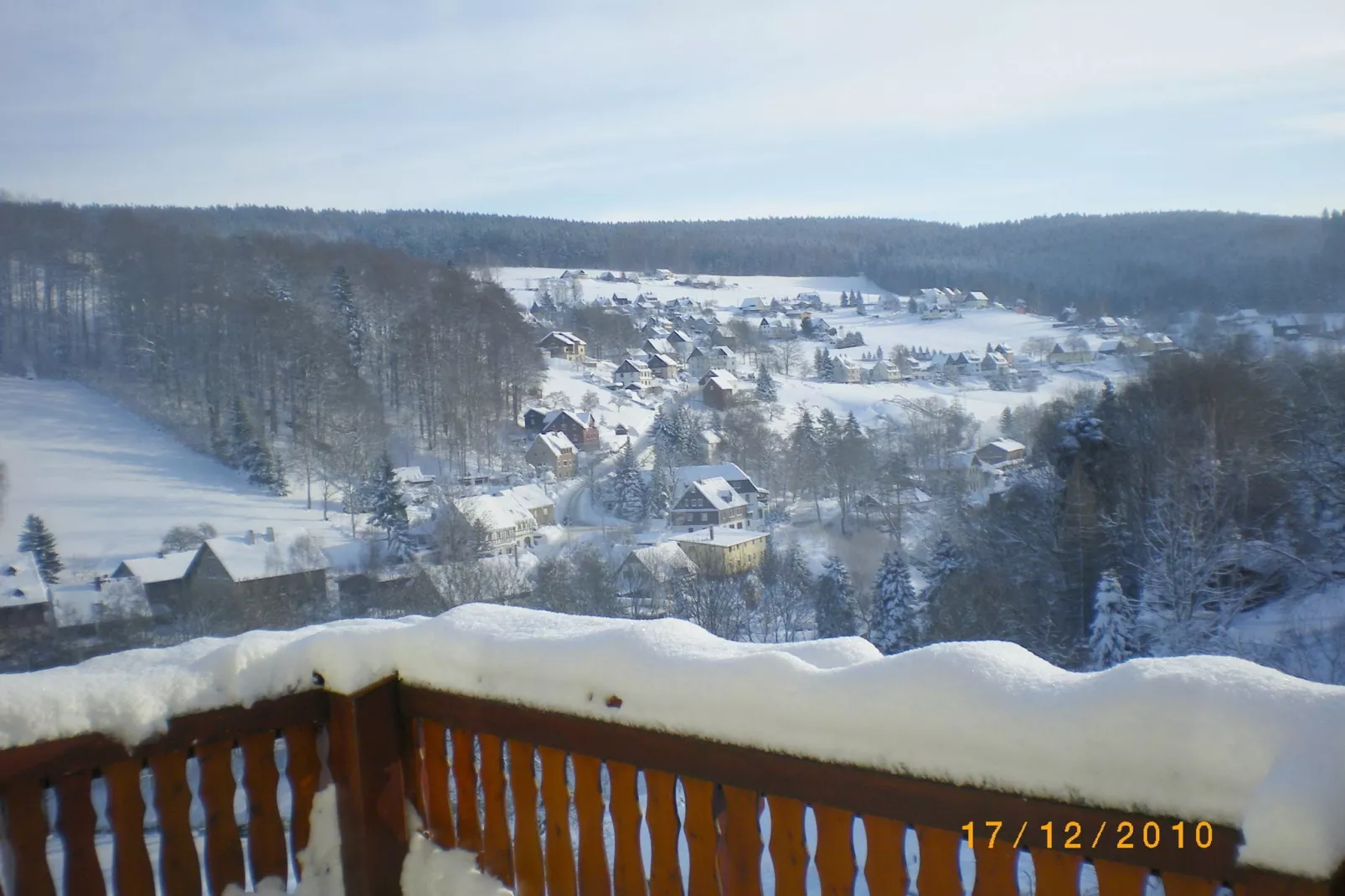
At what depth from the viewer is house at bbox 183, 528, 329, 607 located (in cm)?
1030

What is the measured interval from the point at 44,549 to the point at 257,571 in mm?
2203

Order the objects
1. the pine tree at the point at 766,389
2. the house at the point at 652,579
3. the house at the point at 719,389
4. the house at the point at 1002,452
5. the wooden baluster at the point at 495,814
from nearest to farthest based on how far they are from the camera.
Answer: the wooden baluster at the point at 495,814 < the house at the point at 652,579 < the house at the point at 1002,452 < the pine tree at the point at 766,389 < the house at the point at 719,389

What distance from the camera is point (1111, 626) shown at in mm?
9172

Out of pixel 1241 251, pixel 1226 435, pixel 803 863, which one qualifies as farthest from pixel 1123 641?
pixel 803 863

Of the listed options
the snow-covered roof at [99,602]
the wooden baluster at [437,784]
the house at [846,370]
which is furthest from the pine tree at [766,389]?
the wooden baluster at [437,784]

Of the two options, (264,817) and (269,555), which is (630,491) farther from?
(264,817)

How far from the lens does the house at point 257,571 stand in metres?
10.3

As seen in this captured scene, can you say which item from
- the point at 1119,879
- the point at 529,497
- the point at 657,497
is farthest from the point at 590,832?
the point at 657,497

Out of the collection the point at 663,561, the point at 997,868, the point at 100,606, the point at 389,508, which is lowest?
the point at 663,561

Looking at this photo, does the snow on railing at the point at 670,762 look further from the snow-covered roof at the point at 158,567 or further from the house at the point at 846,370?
the house at the point at 846,370

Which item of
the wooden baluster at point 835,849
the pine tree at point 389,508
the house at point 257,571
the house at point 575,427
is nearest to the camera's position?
the wooden baluster at point 835,849

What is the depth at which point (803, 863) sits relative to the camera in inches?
41.1

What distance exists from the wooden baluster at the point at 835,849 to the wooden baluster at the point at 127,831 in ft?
3.10

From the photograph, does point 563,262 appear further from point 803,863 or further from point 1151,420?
point 803,863
